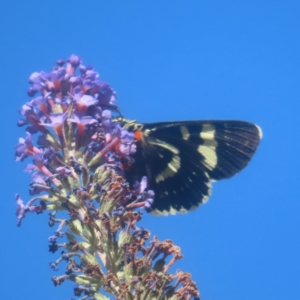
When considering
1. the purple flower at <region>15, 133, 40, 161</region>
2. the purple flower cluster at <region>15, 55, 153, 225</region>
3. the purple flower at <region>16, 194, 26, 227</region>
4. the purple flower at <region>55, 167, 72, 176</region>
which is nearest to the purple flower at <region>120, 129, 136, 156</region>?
the purple flower cluster at <region>15, 55, 153, 225</region>

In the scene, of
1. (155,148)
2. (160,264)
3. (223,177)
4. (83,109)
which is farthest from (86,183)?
(223,177)

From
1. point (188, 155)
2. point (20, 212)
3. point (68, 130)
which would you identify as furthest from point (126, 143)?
point (188, 155)

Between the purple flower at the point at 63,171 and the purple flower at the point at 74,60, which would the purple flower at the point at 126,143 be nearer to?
the purple flower at the point at 63,171

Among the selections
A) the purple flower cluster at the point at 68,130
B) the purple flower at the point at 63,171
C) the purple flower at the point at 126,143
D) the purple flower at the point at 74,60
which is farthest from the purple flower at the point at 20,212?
the purple flower at the point at 74,60

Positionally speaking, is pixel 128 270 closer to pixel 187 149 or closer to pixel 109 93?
pixel 109 93

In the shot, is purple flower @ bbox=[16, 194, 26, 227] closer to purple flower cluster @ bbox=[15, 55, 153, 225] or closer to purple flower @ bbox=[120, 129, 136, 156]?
purple flower cluster @ bbox=[15, 55, 153, 225]
